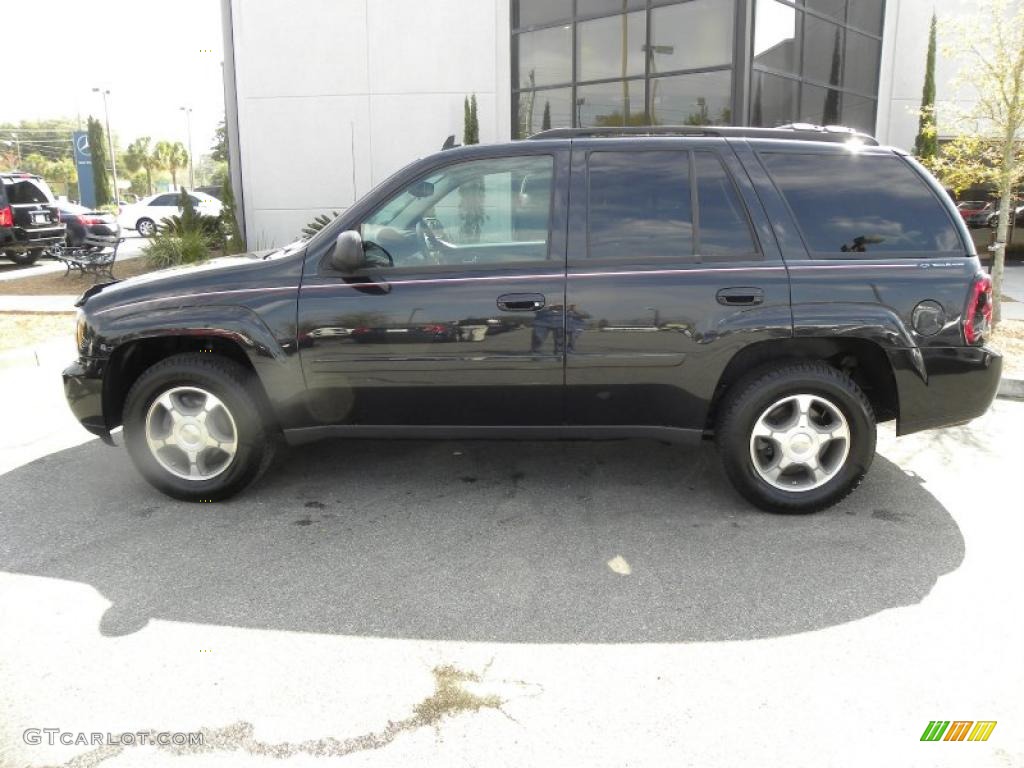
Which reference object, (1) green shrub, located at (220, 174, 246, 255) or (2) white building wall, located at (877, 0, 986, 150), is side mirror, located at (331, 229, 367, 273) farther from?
(2) white building wall, located at (877, 0, 986, 150)

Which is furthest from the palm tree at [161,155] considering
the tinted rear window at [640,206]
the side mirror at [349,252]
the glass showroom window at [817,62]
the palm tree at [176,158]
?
the tinted rear window at [640,206]

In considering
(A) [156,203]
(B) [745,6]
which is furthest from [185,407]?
(A) [156,203]

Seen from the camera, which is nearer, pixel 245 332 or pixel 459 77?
pixel 245 332

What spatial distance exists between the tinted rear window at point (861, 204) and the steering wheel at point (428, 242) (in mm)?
1677

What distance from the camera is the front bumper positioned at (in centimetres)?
419

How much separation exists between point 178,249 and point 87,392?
36.8 ft

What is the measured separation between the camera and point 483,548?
3.70 m

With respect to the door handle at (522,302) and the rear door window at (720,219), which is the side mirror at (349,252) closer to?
the door handle at (522,302)

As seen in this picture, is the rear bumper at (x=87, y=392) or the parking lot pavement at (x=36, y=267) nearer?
the rear bumper at (x=87, y=392)

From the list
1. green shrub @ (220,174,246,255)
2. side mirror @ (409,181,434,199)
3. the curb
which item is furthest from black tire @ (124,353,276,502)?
green shrub @ (220,174,246,255)

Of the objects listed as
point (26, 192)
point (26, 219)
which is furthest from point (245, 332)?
point (26, 192)

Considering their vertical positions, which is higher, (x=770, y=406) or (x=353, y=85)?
(x=353, y=85)

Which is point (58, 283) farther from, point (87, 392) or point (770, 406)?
point (770, 406)

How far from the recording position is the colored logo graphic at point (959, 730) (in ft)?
7.93
